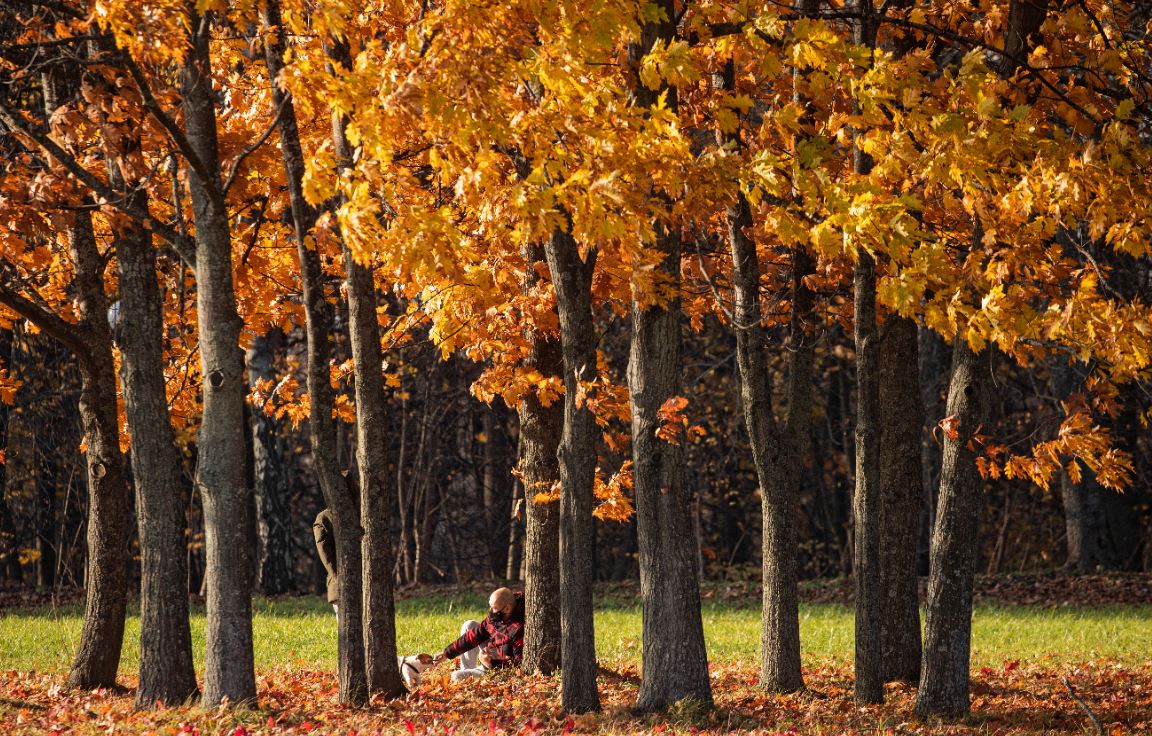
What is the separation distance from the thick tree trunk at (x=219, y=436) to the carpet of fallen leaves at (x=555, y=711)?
40 centimetres

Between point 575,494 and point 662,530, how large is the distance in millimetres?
660

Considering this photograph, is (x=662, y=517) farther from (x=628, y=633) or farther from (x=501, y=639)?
(x=628, y=633)

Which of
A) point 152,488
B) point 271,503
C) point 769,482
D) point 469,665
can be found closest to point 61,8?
point 152,488

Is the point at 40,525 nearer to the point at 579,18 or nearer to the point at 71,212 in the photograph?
the point at 71,212

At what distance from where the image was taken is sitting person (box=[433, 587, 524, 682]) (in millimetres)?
10656

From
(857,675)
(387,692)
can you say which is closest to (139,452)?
(387,692)

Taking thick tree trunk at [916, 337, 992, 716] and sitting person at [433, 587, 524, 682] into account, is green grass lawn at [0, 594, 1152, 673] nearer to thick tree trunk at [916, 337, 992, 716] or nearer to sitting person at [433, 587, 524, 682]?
sitting person at [433, 587, 524, 682]

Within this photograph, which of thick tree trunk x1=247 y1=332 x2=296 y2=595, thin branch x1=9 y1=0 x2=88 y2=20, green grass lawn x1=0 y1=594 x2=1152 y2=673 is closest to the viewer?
thin branch x1=9 y1=0 x2=88 y2=20

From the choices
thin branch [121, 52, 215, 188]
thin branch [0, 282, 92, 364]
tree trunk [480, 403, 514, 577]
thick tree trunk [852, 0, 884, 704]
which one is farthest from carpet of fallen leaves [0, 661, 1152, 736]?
tree trunk [480, 403, 514, 577]

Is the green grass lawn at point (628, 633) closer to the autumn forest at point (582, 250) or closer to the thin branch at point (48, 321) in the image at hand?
the autumn forest at point (582, 250)

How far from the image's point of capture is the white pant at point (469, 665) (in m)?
10.6

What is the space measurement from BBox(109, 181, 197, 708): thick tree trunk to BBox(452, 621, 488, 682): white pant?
7.87 feet

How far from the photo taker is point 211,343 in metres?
8.48

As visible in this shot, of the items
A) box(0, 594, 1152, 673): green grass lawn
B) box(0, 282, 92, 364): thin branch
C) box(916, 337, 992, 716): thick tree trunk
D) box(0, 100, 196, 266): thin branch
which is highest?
box(0, 100, 196, 266): thin branch
